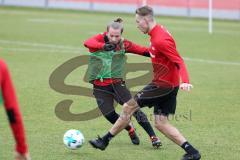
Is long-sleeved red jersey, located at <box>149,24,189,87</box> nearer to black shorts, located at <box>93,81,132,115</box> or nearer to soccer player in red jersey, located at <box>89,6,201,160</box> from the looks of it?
soccer player in red jersey, located at <box>89,6,201,160</box>

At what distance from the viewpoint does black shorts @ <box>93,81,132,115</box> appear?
10008mm

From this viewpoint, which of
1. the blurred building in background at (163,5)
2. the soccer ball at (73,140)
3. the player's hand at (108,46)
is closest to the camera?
the soccer ball at (73,140)

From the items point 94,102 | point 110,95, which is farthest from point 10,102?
point 94,102

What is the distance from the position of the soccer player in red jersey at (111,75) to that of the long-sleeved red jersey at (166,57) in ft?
2.26

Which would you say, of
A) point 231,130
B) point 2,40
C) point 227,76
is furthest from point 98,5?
point 231,130

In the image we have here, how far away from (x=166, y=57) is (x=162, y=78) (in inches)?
14.2

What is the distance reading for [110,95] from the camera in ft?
33.0

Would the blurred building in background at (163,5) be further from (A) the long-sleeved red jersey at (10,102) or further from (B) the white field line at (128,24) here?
(A) the long-sleeved red jersey at (10,102)

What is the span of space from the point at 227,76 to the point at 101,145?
8918 millimetres

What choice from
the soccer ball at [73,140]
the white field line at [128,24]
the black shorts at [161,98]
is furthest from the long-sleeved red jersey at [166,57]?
the white field line at [128,24]

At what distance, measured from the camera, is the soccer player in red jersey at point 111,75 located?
9.76m

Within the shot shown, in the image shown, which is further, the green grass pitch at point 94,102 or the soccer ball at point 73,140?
the green grass pitch at point 94,102

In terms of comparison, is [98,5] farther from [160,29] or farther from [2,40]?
[160,29]

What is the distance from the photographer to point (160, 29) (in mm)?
8812
